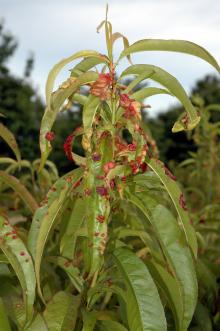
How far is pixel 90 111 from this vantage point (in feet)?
3.77

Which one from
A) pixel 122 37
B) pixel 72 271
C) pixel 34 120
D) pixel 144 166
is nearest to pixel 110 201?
pixel 144 166

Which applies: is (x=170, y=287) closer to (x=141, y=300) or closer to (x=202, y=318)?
(x=141, y=300)

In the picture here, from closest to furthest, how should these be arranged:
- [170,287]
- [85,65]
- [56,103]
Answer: [56,103], [85,65], [170,287]

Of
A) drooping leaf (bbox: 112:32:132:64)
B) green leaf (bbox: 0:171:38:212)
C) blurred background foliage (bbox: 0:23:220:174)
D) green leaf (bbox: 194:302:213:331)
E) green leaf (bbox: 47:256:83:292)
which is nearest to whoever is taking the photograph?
drooping leaf (bbox: 112:32:132:64)

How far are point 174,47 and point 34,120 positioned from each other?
77.7ft

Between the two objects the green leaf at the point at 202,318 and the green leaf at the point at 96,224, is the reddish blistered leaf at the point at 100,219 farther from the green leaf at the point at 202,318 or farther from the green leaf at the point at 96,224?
the green leaf at the point at 202,318

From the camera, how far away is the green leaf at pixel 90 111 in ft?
3.74

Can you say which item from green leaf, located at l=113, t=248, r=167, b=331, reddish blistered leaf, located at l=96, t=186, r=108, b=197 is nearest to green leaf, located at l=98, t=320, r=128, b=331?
green leaf, located at l=113, t=248, r=167, b=331

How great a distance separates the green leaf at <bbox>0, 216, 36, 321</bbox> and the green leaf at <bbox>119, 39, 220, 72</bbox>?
0.50m

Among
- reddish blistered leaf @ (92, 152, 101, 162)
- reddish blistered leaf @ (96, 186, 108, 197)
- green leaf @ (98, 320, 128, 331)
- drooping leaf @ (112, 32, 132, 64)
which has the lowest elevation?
green leaf @ (98, 320, 128, 331)

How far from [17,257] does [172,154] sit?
2326 centimetres

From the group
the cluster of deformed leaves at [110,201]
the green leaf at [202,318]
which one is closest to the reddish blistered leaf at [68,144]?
the cluster of deformed leaves at [110,201]

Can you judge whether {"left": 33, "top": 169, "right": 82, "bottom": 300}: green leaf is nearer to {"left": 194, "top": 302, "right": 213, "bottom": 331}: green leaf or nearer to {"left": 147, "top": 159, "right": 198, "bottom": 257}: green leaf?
{"left": 147, "top": 159, "right": 198, "bottom": 257}: green leaf

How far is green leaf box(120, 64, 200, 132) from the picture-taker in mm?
1141
